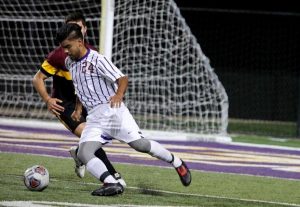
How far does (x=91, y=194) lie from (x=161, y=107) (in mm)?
10875

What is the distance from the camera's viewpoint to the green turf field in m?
8.24

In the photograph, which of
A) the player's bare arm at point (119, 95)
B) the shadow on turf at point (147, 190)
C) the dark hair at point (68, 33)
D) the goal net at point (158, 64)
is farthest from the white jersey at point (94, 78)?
the goal net at point (158, 64)

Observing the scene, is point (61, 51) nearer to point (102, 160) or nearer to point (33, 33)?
point (102, 160)

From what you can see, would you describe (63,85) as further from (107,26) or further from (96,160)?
(107,26)

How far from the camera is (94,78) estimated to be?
879 centimetres

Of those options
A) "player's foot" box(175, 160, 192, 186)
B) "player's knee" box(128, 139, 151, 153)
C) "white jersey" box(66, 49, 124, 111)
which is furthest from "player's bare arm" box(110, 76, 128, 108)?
"player's foot" box(175, 160, 192, 186)

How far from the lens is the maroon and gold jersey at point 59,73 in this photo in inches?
390

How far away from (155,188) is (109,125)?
3.16 feet

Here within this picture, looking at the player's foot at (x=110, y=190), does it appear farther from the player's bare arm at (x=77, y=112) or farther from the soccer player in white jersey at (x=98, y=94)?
the player's bare arm at (x=77, y=112)

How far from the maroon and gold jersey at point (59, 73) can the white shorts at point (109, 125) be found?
1.22 metres

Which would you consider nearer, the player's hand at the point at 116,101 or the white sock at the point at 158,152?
the player's hand at the point at 116,101

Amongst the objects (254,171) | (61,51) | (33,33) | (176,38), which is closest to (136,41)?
(176,38)

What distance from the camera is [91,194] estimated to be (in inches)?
332

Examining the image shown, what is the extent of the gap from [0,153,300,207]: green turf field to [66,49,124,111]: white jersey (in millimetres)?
843
